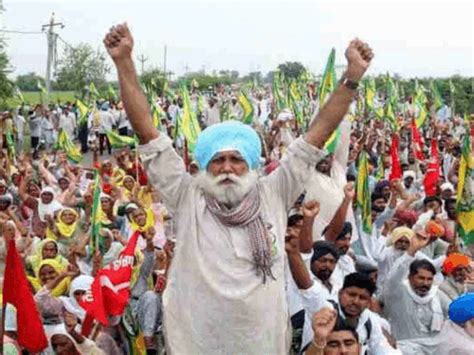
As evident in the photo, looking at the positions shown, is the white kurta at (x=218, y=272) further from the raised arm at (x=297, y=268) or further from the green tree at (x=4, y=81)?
the green tree at (x=4, y=81)

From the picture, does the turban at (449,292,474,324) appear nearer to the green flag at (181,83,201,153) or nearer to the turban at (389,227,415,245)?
the turban at (389,227,415,245)

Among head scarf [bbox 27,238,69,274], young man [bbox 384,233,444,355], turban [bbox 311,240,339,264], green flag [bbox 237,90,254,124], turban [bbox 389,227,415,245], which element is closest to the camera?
turban [bbox 311,240,339,264]

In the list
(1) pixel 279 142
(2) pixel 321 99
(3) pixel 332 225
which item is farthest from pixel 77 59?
(3) pixel 332 225

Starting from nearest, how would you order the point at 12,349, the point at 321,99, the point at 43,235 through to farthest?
the point at 12,349 < the point at 43,235 < the point at 321,99

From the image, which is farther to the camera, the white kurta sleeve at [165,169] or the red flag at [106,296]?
the red flag at [106,296]

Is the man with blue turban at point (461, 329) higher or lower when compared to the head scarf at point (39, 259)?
higher

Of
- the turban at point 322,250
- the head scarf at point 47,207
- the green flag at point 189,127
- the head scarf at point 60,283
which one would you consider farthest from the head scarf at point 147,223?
the green flag at point 189,127

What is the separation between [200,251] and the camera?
3.21 meters

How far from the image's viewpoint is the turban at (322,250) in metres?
5.06

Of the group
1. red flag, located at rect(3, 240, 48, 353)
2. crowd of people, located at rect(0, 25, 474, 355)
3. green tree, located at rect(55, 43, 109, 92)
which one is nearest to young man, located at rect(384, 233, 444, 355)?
crowd of people, located at rect(0, 25, 474, 355)

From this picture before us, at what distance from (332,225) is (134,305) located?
58.5 inches

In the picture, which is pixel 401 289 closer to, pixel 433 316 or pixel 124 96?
pixel 433 316

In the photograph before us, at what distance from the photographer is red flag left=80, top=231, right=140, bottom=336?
5.14 m

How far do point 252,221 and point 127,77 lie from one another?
0.68 m
